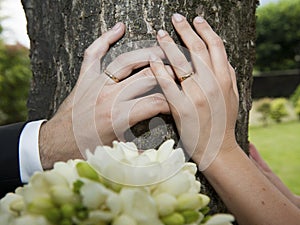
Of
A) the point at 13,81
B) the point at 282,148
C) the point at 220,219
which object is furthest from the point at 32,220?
the point at 282,148

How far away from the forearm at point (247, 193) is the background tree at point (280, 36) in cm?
1700

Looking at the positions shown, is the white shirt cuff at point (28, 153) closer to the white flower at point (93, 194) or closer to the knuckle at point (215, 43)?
the knuckle at point (215, 43)

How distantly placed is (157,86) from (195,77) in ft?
0.35

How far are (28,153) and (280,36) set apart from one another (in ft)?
57.5

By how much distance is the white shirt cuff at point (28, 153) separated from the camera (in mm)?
1372

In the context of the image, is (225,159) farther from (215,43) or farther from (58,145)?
(58,145)

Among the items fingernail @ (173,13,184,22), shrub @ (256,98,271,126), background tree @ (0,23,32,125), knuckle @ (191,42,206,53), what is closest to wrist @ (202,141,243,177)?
knuckle @ (191,42,206,53)

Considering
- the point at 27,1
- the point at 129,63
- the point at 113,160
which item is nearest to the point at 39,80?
the point at 27,1

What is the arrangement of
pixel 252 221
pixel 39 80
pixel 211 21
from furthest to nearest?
pixel 39 80 → pixel 211 21 → pixel 252 221

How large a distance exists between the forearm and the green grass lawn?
16.3 feet

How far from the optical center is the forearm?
130 centimetres

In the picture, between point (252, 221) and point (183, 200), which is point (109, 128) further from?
point (183, 200)

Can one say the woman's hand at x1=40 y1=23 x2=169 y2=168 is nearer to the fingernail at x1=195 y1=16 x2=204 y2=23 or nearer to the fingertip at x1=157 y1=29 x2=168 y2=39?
the fingertip at x1=157 y1=29 x2=168 y2=39

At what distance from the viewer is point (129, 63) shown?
140cm
